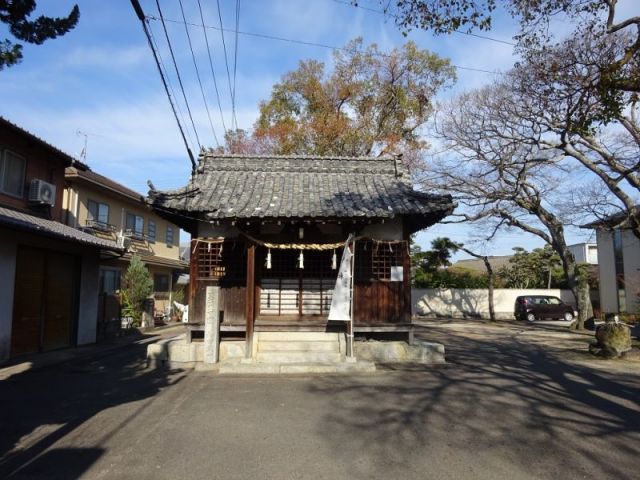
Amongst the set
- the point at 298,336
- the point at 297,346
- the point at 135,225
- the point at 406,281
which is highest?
the point at 135,225

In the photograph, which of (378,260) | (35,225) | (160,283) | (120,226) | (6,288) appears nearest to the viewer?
(6,288)

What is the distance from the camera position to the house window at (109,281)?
22.4 metres

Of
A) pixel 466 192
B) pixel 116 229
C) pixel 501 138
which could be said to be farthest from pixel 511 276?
pixel 116 229

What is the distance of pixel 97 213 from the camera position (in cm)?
2173

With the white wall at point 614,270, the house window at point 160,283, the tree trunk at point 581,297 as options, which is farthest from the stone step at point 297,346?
the white wall at point 614,270

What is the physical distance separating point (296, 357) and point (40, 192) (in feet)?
33.8

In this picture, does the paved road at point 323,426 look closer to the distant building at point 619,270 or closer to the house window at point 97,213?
the house window at point 97,213

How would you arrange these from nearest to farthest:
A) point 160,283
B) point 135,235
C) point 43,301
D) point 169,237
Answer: point 43,301 < point 135,235 < point 160,283 < point 169,237

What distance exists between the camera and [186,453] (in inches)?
233

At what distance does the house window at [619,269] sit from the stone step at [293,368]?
95.0 feet

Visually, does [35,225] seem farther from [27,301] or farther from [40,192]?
[40,192]

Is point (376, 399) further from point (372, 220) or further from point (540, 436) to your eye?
point (372, 220)

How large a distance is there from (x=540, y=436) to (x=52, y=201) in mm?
15900

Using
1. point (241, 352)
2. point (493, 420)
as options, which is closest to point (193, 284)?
point (241, 352)
